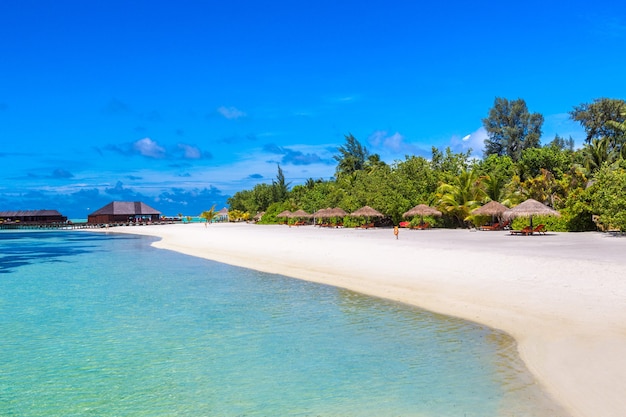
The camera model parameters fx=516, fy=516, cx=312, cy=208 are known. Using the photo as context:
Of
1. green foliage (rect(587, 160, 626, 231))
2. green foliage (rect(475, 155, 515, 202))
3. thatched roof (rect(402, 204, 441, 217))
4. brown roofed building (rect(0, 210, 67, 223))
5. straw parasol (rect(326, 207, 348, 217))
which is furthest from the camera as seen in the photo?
brown roofed building (rect(0, 210, 67, 223))

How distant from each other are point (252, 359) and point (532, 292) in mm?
6348

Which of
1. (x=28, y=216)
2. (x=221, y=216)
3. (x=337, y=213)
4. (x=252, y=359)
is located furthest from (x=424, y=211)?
(x=28, y=216)

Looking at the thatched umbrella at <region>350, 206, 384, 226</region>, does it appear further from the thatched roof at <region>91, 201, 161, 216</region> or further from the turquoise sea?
the thatched roof at <region>91, 201, 161, 216</region>

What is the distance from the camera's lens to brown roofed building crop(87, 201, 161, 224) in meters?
84.8

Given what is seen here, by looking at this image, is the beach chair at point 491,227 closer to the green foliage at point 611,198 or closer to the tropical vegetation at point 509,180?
the tropical vegetation at point 509,180

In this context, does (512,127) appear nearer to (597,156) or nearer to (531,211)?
(597,156)

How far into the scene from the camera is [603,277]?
11422 millimetres

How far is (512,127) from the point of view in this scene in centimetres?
6284

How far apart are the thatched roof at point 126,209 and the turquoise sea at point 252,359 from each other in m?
74.9

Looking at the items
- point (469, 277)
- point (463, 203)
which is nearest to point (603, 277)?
point (469, 277)

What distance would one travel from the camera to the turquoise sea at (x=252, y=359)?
5.98 meters

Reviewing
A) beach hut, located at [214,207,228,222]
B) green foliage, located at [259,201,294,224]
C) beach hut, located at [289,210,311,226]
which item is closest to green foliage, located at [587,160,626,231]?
beach hut, located at [289,210,311,226]

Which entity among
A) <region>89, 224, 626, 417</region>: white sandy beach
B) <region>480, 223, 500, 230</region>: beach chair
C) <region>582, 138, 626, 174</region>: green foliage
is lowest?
<region>89, 224, 626, 417</region>: white sandy beach

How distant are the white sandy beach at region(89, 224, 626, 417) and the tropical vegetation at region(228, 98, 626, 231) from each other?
32.1 ft
